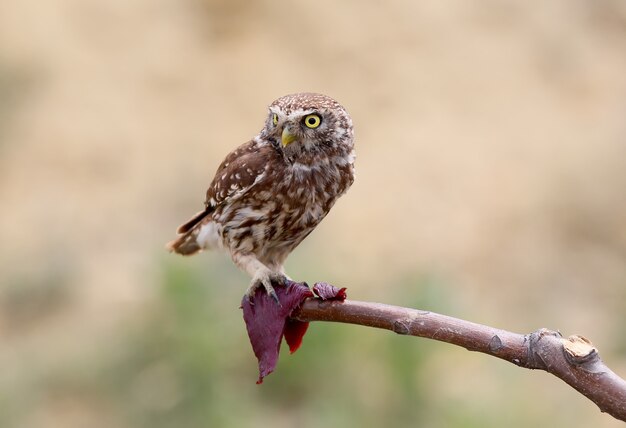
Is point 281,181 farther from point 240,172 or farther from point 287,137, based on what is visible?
point 287,137

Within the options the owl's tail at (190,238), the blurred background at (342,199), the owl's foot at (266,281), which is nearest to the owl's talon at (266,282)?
the owl's foot at (266,281)

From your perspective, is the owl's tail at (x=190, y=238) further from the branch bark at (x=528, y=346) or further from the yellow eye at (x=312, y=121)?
the branch bark at (x=528, y=346)

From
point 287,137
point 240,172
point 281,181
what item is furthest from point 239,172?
point 287,137

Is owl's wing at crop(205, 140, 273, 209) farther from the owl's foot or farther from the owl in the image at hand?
the owl's foot

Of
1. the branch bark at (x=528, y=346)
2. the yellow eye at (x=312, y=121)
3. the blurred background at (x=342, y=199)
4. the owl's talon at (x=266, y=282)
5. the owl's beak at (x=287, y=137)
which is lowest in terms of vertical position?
the branch bark at (x=528, y=346)

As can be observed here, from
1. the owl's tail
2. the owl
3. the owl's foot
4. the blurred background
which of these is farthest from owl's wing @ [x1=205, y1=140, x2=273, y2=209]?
the blurred background

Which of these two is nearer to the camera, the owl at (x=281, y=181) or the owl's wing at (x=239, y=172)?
the owl at (x=281, y=181)
